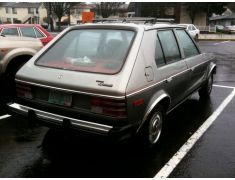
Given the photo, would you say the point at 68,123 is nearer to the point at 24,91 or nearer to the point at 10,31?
the point at 24,91

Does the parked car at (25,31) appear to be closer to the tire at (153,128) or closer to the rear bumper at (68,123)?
the rear bumper at (68,123)

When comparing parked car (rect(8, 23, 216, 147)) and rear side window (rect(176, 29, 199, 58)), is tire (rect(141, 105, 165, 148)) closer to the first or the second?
parked car (rect(8, 23, 216, 147))

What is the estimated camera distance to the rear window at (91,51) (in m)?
3.80

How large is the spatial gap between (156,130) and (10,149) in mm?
2031

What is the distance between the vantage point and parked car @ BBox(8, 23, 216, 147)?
344 centimetres

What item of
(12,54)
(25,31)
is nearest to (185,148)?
(12,54)

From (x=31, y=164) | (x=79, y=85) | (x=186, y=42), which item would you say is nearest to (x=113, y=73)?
(x=79, y=85)

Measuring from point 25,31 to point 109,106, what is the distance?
694 centimetres

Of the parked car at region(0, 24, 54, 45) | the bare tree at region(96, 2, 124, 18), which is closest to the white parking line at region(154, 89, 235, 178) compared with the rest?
the parked car at region(0, 24, 54, 45)

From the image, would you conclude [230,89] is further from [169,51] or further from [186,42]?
[169,51]

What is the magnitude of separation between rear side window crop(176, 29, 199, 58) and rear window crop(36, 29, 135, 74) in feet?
4.73

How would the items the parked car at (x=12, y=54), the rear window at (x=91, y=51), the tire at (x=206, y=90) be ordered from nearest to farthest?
the rear window at (x=91, y=51) < the tire at (x=206, y=90) < the parked car at (x=12, y=54)

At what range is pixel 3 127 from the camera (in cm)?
498

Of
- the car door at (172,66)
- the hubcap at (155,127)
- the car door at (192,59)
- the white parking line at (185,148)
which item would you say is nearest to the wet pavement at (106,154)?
the white parking line at (185,148)
